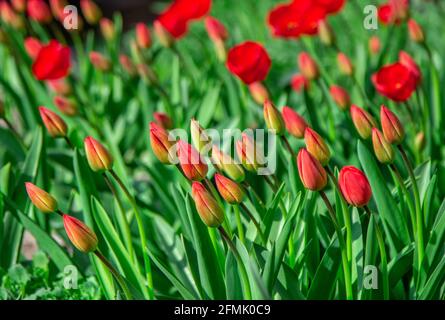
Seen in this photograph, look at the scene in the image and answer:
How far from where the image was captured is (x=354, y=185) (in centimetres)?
141

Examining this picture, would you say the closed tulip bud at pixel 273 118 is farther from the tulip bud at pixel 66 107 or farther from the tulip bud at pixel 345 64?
the tulip bud at pixel 66 107

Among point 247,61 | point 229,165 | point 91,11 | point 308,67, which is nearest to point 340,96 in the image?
point 308,67

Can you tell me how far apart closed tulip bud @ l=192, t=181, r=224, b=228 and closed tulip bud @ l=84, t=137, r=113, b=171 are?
267 millimetres

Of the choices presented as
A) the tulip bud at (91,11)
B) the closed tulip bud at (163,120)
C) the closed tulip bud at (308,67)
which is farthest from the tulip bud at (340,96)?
the tulip bud at (91,11)

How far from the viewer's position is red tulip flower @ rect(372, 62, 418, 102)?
1.94 m

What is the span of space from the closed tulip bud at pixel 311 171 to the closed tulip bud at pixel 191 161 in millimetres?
166

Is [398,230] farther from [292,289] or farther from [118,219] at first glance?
[118,219]

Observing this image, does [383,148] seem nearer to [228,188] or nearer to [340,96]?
[228,188]

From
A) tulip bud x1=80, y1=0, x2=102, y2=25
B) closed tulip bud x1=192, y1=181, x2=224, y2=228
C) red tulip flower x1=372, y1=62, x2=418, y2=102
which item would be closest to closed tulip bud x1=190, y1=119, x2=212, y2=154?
closed tulip bud x1=192, y1=181, x2=224, y2=228

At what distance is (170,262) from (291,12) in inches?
30.1

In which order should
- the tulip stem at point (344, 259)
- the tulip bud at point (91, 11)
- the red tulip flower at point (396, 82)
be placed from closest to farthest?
1. the tulip stem at point (344, 259)
2. the red tulip flower at point (396, 82)
3. the tulip bud at point (91, 11)

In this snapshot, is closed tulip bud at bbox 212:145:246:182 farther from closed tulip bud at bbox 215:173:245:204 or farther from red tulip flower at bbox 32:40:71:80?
red tulip flower at bbox 32:40:71:80

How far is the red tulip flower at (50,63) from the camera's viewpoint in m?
2.22

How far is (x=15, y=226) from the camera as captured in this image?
6.53 feet
